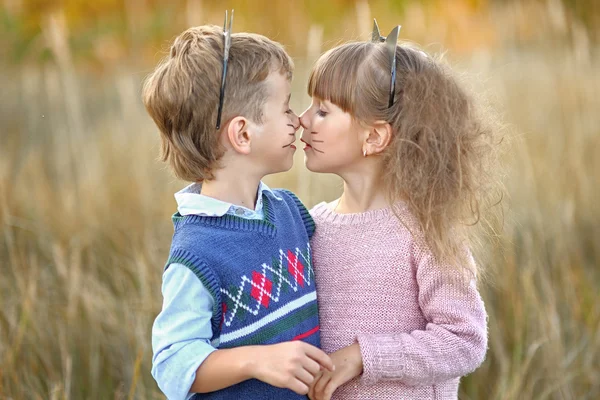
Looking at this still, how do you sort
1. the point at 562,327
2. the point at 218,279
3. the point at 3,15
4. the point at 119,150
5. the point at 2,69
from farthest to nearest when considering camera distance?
the point at 3,15
the point at 2,69
the point at 119,150
the point at 562,327
the point at 218,279

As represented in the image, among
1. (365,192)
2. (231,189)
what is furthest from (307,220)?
(231,189)

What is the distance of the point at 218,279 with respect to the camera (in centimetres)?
174

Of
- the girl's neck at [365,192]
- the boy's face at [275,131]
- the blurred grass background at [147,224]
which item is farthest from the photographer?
the blurred grass background at [147,224]

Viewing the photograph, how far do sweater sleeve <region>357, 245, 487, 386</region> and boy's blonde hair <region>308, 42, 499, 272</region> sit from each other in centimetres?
8

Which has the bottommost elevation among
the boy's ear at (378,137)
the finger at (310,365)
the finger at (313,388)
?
the finger at (313,388)

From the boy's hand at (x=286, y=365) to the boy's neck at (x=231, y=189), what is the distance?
16.3 inches

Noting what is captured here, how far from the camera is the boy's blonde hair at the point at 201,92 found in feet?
6.24

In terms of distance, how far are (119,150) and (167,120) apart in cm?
286

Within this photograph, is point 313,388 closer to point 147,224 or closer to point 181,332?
point 181,332

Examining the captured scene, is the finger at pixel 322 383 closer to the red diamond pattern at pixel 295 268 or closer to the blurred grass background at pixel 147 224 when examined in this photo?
the red diamond pattern at pixel 295 268

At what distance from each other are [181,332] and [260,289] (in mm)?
222

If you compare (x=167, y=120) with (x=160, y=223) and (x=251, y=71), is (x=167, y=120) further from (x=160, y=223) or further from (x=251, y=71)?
(x=160, y=223)

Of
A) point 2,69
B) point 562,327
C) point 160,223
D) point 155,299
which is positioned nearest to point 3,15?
point 2,69

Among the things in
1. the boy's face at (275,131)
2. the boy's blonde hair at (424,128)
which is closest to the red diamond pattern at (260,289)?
the boy's face at (275,131)
